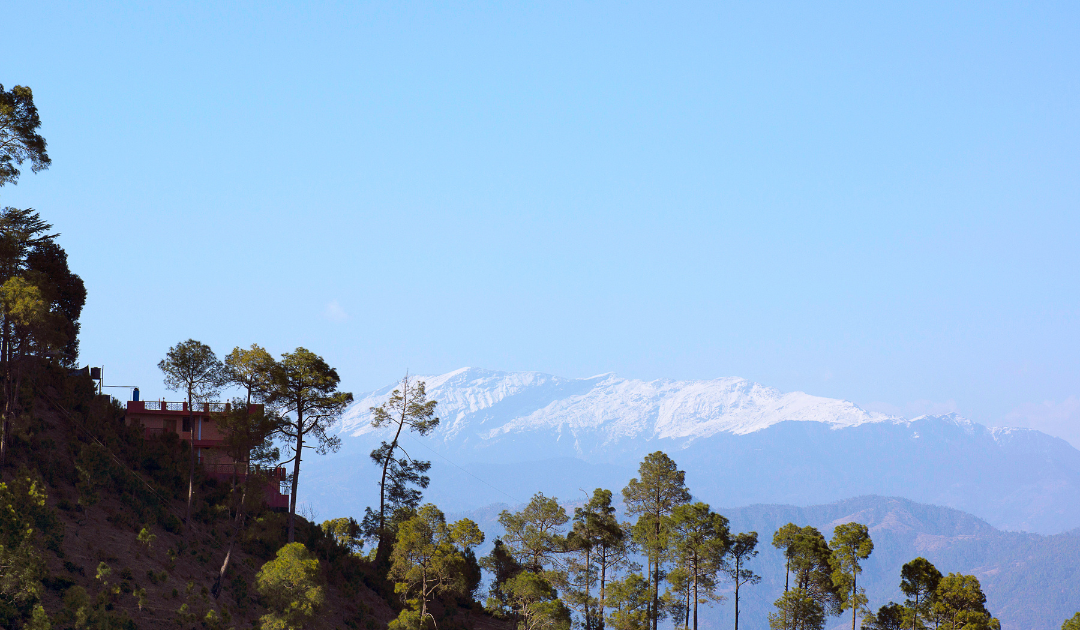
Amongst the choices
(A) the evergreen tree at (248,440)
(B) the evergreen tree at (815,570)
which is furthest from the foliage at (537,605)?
(B) the evergreen tree at (815,570)

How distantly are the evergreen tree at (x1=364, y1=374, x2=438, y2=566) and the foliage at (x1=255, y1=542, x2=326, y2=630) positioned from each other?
1540 centimetres

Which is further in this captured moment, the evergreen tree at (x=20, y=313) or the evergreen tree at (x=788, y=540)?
the evergreen tree at (x=788, y=540)

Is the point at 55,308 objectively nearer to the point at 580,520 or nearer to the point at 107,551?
the point at 107,551

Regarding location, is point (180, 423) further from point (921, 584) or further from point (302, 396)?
point (921, 584)

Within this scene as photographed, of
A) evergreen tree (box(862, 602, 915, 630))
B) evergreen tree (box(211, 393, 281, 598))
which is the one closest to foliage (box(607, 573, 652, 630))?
evergreen tree (box(862, 602, 915, 630))

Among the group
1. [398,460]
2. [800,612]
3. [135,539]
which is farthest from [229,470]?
[800,612]

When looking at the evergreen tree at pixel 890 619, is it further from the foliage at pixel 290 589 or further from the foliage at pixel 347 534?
the foliage at pixel 290 589

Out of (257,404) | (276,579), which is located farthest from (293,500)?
(276,579)

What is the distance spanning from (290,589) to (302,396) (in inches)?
466

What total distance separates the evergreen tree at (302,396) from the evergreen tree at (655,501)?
2378cm

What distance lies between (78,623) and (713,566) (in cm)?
4028

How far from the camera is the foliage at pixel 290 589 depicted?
42938mm

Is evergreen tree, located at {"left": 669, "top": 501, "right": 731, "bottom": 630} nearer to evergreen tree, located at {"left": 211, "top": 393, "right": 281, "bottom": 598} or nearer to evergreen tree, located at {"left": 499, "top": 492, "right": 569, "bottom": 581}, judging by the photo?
evergreen tree, located at {"left": 499, "top": 492, "right": 569, "bottom": 581}

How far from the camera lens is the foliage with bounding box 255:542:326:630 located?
42938mm
